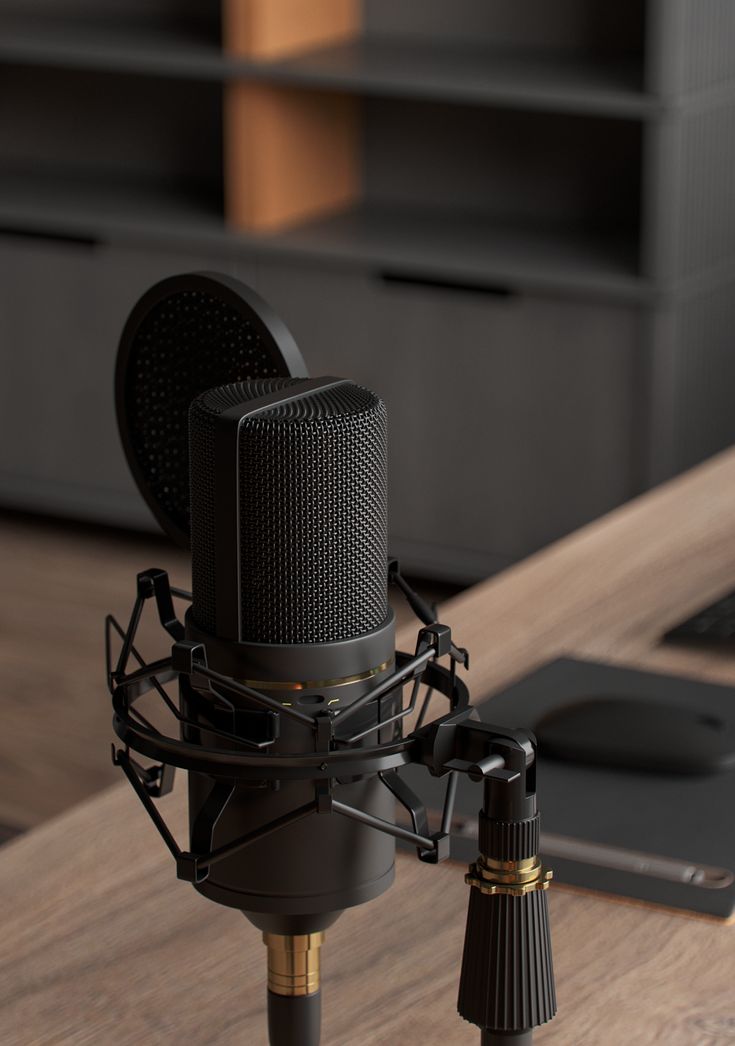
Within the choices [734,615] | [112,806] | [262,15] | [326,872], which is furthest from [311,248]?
[326,872]

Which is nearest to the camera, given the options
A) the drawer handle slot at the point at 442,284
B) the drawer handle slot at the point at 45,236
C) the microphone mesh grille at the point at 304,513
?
the microphone mesh grille at the point at 304,513

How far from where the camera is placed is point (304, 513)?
0.57 metres

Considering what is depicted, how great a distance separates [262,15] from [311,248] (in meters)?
0.45

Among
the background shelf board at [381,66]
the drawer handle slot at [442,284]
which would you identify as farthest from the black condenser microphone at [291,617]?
the drawer handle slot at [442,284]

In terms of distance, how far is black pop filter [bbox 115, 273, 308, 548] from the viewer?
2.48 feet

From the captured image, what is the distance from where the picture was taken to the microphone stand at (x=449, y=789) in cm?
57

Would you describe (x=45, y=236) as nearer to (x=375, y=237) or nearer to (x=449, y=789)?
(x=375, y=237)

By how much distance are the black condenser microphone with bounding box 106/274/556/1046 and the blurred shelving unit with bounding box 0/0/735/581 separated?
2585mm

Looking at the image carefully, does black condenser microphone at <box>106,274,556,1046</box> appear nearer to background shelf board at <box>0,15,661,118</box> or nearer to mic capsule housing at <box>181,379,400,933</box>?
mic capsule housing at <box>181,379,400,933</box>

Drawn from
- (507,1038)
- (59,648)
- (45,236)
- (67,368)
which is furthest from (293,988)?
(45,236)

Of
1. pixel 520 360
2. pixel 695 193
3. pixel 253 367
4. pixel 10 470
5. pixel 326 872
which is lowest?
pixel 10 470

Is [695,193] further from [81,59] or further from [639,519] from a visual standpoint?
[639,519]

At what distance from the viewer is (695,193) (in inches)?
125

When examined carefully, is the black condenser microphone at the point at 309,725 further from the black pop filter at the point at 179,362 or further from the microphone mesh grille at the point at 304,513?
the black pop filter at the point at 179,362
